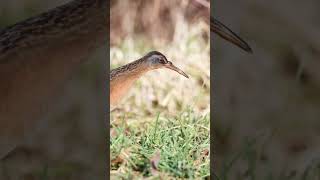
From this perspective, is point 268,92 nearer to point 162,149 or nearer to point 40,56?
point 162,149

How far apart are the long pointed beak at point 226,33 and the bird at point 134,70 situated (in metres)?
0.15

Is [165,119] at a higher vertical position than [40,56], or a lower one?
lower

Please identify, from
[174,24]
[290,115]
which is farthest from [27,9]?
[290,115]

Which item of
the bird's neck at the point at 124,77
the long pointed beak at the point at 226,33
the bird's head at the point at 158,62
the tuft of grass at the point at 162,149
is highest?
the long pointed beak at the point at 226,33

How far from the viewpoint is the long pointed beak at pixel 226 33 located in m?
2.56

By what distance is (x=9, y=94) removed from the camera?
8.36ft

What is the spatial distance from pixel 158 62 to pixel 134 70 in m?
0.07

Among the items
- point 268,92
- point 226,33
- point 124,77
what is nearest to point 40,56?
point 124,77

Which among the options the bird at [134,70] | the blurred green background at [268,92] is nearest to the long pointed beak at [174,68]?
the bird at [134,70]

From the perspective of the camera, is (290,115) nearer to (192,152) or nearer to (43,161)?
(192,152)

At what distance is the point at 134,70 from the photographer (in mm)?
2520

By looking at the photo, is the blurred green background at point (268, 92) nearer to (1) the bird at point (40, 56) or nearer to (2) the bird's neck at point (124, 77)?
(2) the bird's neck at point (124, 77)

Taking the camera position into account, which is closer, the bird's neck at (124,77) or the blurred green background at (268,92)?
the bird's neck at (124,77)

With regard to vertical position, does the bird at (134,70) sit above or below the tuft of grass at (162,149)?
above
